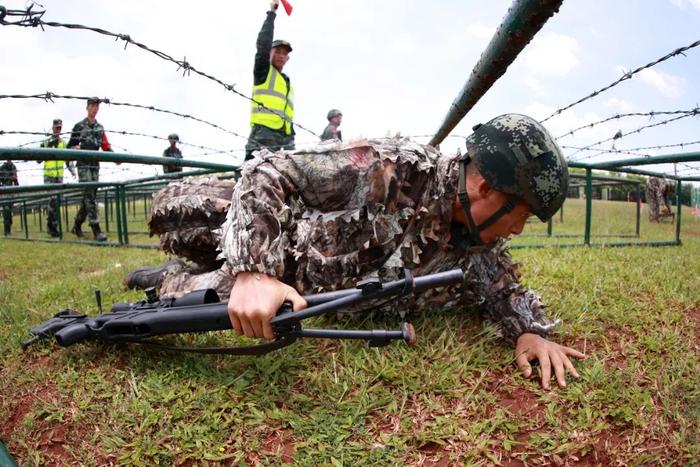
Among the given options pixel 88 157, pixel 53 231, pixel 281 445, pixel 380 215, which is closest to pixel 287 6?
pixel 88 157

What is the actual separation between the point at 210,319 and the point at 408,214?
2.87 feet

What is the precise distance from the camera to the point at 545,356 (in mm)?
1767

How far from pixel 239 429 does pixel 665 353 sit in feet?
5.57

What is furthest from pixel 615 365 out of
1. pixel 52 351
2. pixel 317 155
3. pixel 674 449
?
pixel 52 351

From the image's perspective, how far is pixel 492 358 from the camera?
1.88m

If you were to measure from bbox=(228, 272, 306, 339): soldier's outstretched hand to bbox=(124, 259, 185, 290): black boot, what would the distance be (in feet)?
4.81

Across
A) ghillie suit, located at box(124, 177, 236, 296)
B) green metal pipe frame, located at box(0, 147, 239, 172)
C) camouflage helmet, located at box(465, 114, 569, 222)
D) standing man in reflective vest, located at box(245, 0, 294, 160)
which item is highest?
standing man in reflective vest, located at box(245, 0, 294, 160)

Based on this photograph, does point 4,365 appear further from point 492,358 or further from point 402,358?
point 492,358

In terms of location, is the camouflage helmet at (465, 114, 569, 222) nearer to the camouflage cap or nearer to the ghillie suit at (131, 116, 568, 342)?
the ghillie suit at (131, 116, 568, 342)

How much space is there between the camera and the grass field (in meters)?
1.39

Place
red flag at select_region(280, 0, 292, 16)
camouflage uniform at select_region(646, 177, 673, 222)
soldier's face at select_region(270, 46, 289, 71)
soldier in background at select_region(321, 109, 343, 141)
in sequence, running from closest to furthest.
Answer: red flag at select_region(280, 0, 292, 16), soldier's face at select_region(270, 46, 289, 71), soldier in background at select_region(321, 109, 343, 141), camouflage uniform at select_region(646, 177, 673, 222)

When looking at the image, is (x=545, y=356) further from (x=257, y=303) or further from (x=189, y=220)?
(x=189, y=220)

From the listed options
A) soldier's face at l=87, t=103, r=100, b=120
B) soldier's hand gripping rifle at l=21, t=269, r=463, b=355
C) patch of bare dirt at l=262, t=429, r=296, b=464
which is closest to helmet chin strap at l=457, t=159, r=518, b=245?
soldier's hand gripping rifle at l=21, t=269, r=463, b=355

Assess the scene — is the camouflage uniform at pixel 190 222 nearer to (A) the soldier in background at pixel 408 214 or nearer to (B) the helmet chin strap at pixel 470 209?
(A) the soldier in background at pixel 408 214
